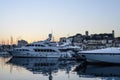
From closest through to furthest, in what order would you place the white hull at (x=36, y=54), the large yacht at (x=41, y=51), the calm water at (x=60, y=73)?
the calm water at (x=60, y=73), the white hull at (x=36, y=54), the large yacht at (x=41, y=51)

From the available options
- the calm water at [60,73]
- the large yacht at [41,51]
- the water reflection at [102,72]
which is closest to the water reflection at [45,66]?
the calm water at [60,73]

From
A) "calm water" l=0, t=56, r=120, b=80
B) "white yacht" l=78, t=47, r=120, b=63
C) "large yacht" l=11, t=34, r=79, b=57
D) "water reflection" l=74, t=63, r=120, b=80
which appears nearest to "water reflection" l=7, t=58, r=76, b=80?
"calm water" l=0, t=56, r=120, b=80

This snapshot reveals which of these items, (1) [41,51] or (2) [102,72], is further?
(1) [41,51]

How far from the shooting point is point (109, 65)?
165 feet

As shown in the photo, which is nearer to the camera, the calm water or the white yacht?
the calm water

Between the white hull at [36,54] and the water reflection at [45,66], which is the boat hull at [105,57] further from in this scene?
the white hull at [36,54]

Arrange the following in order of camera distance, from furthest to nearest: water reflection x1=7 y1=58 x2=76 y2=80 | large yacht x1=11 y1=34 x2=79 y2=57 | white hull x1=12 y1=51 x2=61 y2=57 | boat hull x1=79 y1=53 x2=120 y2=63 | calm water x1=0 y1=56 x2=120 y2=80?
large yacht x1=11 y1=34 x2=79 y2=57, white hull x1=12 y1=51 x2=61 y2=57, boat hull x1=79 y1=53 x2=120 y2=63, water reflection x1=7 y1=58 x2=76 y2=80, calm water x1=0 y1=56 x2=120 y2=80

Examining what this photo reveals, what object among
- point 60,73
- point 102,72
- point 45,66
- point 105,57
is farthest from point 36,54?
point 60,73

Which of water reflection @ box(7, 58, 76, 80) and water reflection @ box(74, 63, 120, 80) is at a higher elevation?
water reflection @ box(7, 58, 76, 80)

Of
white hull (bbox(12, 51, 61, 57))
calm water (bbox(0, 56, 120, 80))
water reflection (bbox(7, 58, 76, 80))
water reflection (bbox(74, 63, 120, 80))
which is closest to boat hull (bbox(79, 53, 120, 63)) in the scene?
water reflection (bbox(74, 63, 120, 80))

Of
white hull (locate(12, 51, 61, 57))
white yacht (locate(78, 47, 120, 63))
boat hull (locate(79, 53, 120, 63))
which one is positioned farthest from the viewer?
white hull (locate(12, 51, 61, 57))

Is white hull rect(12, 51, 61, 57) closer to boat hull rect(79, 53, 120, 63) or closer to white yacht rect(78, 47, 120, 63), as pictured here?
boat hull rect(79, 53, 120, 63)

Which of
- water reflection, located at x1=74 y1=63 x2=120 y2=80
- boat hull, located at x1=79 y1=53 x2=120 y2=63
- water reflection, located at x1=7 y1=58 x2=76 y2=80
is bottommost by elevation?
water reflection, located at x1=74 y1=63 x2=120 y2=80

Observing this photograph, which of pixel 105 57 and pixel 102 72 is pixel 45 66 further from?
pixel 102 72
